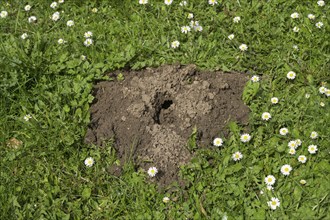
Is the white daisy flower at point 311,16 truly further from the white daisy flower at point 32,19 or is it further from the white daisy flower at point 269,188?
the white daisy flower at point 32,19

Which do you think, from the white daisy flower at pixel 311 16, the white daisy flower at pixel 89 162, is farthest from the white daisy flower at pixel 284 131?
the white daisy flower at pixel 89 162

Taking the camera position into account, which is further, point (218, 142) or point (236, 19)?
point (236, 19)

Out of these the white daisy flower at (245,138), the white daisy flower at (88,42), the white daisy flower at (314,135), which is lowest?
the white daisy flower at (245,138)

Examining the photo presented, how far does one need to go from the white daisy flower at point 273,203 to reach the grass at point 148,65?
4 cm

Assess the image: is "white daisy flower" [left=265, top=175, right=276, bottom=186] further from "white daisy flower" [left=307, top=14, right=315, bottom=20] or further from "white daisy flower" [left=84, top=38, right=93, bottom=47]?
"white daisy flower" [left=84, top=38, right=93, bottom=47]

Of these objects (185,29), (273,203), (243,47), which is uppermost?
(185,29)

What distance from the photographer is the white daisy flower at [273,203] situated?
3537 millimetres

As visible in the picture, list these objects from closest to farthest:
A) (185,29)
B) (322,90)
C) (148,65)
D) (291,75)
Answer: (322,90) → (291,75) → (148,65) → (185,29)

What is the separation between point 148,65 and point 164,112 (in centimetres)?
55

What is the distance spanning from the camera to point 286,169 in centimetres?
373

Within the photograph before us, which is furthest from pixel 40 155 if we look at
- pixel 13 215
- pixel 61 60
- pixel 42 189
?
pixel 61 60

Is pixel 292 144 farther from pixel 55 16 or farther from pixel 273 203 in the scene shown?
pixel 55 16

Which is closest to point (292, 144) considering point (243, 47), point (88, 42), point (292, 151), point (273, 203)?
point (292, 151)

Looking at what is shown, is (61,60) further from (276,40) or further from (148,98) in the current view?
(276,40)
